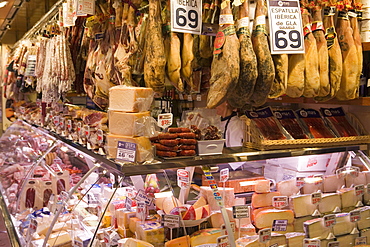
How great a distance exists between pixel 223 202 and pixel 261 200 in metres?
0.53

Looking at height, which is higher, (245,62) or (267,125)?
(245,62)

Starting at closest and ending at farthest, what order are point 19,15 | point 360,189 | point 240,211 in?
point 240,211 → point 360,189 → point 19,15

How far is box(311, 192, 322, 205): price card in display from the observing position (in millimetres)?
2623

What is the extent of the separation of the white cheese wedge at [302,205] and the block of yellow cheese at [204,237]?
630 millimetres

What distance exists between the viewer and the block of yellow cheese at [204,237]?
222cm

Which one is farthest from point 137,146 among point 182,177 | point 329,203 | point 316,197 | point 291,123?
point 329,203

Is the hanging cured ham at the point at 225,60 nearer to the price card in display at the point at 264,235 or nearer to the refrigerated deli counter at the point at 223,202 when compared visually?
the refrigerated deli counter at the point at 223,202

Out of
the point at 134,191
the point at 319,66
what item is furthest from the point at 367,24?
the point at 134,191

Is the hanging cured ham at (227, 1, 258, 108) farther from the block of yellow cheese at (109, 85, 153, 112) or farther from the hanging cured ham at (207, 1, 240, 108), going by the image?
the block of yellow cheese at (109, 85, 153, 112)

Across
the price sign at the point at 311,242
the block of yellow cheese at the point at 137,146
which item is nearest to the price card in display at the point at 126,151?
the block of yellow cheese at the point at 137,146

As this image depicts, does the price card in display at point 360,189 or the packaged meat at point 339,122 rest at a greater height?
the packaged meat at point 339,122

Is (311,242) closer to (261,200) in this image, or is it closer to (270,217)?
(270,217)

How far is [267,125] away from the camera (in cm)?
260

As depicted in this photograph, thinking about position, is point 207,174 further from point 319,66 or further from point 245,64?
point 319,66
